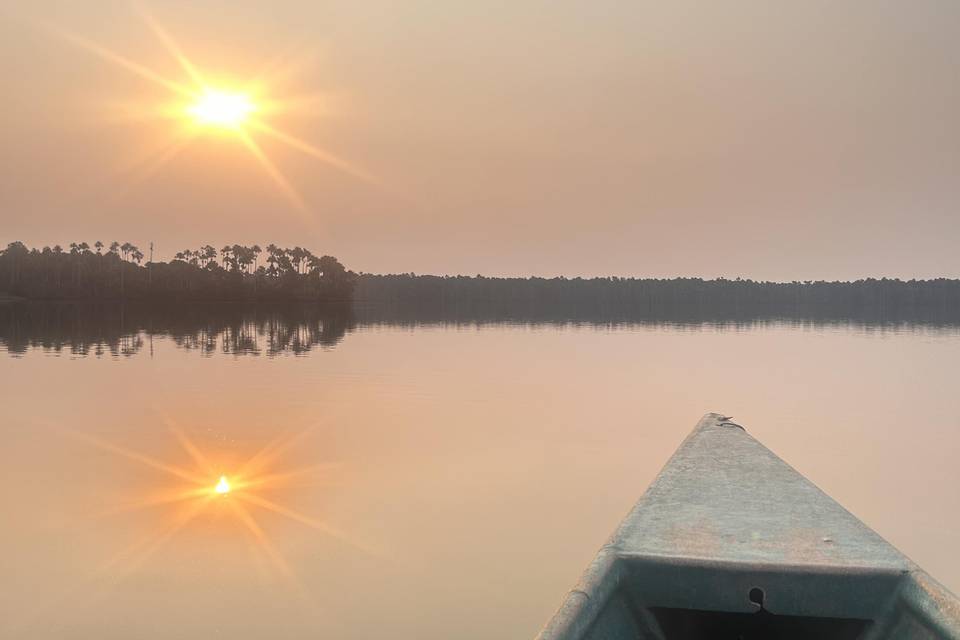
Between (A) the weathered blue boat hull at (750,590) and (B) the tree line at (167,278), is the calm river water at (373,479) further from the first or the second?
(B) the tree line at (167,278)

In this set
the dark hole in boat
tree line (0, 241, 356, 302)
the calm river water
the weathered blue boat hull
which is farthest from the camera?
tree line (0, 241, 356, 302)

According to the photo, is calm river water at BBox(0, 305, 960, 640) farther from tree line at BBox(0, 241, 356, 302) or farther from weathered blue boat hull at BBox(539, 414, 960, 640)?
tree line at BBox(0, 241, 356, 302)

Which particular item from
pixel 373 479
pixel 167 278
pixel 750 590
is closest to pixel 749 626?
pixel 750 590

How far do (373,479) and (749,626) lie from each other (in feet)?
30.2

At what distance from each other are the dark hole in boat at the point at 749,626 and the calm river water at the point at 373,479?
2.92 m

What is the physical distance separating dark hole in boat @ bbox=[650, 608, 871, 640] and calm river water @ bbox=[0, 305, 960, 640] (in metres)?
2.92

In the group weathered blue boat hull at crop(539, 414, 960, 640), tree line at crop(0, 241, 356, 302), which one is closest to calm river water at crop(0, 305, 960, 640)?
weathered blue boat hull at crop(539, 414, 960, 640)

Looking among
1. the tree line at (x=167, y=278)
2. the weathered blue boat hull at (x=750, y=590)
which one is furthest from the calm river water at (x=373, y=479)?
the tree line at (x=167, y=278)

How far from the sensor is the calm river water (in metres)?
7.91

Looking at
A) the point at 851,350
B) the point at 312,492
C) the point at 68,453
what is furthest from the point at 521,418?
the point at 851,350

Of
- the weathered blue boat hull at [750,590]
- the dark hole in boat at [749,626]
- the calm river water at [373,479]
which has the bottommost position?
the calm river water at [373,479]

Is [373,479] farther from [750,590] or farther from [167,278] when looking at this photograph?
[167,278]

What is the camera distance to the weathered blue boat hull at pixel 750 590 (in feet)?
13.9

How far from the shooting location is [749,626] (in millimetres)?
4637
